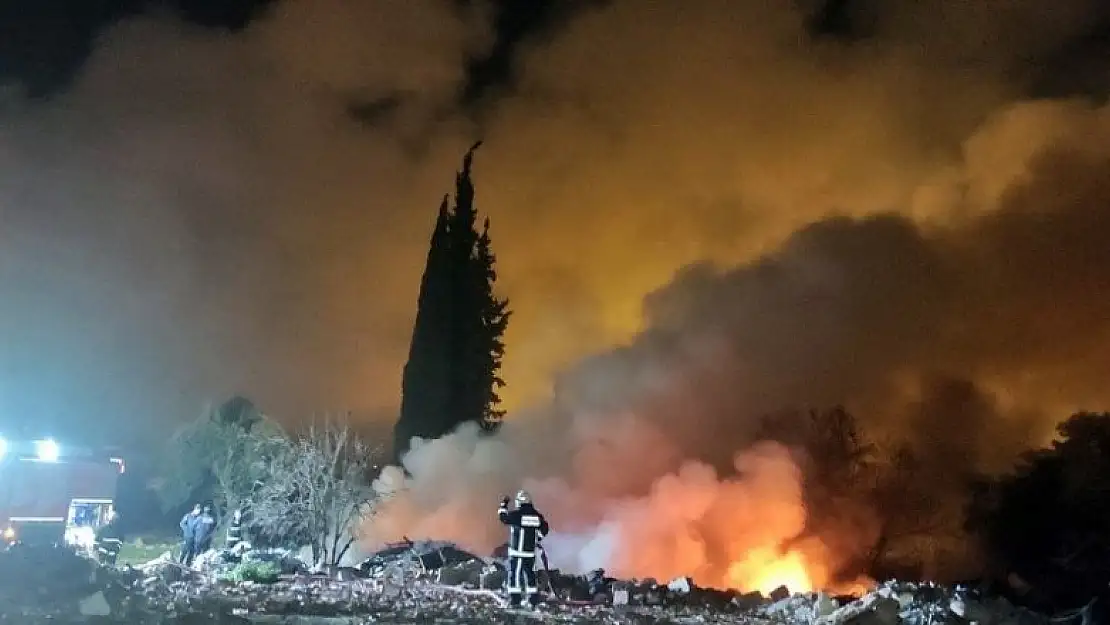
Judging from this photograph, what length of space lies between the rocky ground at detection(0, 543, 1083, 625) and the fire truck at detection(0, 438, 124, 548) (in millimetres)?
5022

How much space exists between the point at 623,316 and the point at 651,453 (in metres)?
7.18

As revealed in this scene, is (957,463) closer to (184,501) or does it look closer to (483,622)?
(483,622)

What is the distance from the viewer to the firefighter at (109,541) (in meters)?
16.6

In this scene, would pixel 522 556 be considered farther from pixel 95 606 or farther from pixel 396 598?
pixel 95 606

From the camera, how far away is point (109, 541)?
1836 centimetres

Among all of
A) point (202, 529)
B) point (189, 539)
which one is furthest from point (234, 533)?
point (189, 539)

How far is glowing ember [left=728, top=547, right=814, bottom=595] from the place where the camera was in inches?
870

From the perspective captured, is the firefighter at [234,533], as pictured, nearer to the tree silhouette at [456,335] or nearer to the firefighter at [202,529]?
the firefighter at [202,529]

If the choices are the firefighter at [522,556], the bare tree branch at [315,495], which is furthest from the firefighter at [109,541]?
the firefighter at [522,556]

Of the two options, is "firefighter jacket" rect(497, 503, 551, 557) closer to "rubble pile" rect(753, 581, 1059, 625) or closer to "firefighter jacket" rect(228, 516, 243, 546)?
"rubble pile" rect(753, 581, 1059, 625)

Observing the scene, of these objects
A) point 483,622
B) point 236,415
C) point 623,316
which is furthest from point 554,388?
point 483,622

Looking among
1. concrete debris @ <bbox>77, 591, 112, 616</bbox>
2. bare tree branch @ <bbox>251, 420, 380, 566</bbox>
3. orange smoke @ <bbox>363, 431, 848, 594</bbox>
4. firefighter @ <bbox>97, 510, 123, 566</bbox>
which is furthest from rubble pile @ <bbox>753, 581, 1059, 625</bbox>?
firefighter @ <bbox>97, 510, 123, 566</bbox>

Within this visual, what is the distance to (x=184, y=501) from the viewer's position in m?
24.6

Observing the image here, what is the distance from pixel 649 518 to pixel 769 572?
3.40m
